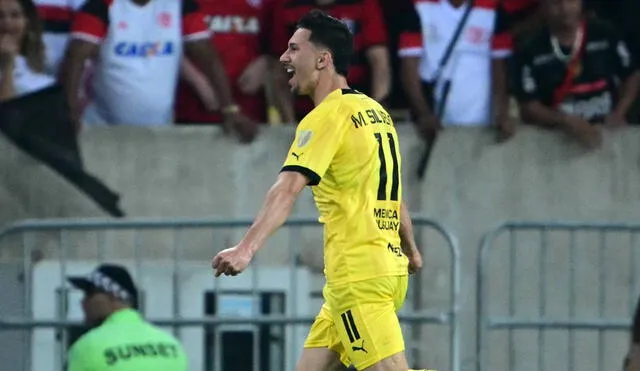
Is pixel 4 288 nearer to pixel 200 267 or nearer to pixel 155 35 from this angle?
pixel 200 267

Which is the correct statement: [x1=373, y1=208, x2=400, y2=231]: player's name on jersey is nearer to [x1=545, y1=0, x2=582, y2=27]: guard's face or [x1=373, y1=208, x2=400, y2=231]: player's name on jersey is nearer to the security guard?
the security guard

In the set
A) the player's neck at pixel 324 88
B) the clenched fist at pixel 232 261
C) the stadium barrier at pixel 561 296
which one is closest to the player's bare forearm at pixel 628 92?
the stadium barrier at pixel 561 296

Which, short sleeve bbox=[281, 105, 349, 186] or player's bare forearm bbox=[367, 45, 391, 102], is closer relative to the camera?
short sleeve bbox=[281, 105, 349, 186]

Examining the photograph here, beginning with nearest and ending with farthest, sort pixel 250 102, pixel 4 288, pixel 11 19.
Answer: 1. pixel 4 288
2. pixel 11 19
3. pixel 250 102

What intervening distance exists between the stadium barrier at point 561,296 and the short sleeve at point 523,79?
104cm

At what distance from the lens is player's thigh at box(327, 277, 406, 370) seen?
8125 mm

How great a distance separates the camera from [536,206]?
11.5 metres

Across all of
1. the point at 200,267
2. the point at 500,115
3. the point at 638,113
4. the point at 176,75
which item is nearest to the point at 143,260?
the point at 200,267

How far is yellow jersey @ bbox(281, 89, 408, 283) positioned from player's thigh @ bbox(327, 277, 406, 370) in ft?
0.17

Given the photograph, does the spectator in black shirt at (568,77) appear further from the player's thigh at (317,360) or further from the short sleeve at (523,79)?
the player's thigh at (317,360)

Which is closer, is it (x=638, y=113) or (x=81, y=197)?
(x=81, y=197)

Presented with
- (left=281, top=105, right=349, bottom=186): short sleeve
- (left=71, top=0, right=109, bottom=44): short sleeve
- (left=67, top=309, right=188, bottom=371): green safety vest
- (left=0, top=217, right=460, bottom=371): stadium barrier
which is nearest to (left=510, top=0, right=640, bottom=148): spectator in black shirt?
(left=0, top=217, right=460, bottom=371): stadium barrier

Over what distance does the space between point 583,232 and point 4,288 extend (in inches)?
133

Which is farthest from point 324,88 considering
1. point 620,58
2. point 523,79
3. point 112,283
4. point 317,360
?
point 620,58
